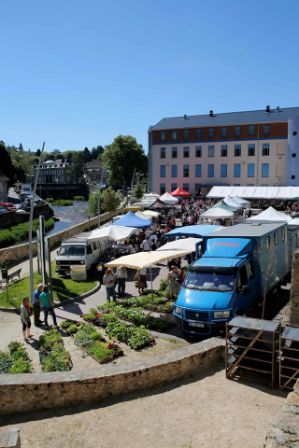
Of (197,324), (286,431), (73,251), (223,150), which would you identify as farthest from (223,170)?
(286,431)

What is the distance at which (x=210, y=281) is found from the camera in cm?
1252

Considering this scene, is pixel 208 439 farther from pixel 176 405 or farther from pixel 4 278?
pixel 4 278

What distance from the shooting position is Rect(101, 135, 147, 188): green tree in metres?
86.1

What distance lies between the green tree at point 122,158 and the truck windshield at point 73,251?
6599 cm

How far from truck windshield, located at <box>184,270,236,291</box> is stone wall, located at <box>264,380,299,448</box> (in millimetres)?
6563

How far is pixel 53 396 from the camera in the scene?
8125 millimetres

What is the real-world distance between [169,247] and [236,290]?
219 inches

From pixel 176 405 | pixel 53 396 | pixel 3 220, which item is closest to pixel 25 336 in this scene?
pixel 53 396

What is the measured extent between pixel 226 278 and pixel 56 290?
27.6 feet

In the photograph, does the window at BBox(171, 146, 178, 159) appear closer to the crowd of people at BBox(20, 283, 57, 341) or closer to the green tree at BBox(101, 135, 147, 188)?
the green tree at BBox(101, 135, 147, 188)

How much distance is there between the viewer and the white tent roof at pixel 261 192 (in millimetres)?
37094

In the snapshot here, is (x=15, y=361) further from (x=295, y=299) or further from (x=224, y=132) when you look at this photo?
(x=224, y=132)

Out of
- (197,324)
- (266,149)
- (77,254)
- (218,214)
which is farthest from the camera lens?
(266,149)

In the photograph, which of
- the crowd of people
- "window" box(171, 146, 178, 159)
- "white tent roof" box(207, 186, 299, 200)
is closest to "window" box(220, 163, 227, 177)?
"window" box(171, 146, 178, 159)
